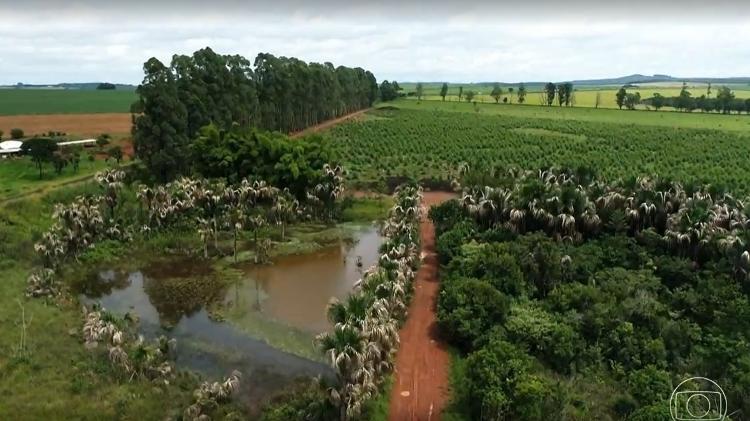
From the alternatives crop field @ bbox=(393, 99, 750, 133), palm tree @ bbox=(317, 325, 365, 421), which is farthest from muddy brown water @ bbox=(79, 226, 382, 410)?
crop field @ bbox=(393, 99, 750, 133)

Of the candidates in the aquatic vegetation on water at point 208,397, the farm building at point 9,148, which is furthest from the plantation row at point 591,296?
the farm building at point 9,148

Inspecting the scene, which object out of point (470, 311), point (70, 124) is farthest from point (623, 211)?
point (70, 124)

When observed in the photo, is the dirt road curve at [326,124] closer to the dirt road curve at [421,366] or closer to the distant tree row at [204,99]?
the distant tree row at [204,99]

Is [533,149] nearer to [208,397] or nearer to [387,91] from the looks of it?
[208,397]

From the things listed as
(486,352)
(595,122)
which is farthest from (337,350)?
(595,122)

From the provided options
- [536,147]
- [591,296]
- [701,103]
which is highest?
[701,103]

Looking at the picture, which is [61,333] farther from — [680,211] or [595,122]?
[595,122]
